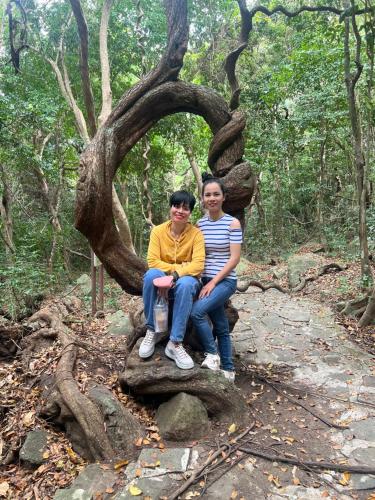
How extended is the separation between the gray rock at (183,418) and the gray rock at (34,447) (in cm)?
91

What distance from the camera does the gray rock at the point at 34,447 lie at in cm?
282

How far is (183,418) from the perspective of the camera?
9.91ft

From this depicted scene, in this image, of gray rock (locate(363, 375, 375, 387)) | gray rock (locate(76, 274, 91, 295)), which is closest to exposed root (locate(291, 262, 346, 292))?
gray rock (locate(363, 375, 375, 387))

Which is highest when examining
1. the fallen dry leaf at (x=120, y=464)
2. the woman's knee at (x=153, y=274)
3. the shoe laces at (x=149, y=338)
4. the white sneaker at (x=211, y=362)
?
the woman's knee at (x=153, y=274)

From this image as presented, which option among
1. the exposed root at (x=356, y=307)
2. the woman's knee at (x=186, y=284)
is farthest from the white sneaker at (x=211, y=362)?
the exposed root at (x=356, y=307)

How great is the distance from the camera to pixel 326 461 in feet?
9.09

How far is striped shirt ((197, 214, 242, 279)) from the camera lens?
11.4 ft

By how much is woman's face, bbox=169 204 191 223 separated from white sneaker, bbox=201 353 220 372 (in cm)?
127

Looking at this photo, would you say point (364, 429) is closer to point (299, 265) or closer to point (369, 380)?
point (369, 380)

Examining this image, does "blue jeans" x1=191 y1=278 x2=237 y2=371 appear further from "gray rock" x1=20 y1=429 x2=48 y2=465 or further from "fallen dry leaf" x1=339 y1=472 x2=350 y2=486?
"gray rock" x1=20 y1=429 x2=48 y2=465

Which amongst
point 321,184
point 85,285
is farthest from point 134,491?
point 321,184

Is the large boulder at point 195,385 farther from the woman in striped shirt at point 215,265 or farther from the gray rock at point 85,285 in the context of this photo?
the gray rock at point 85,285

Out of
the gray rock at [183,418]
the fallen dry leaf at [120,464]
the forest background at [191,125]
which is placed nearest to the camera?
the fallen dry leaf at [120,464]

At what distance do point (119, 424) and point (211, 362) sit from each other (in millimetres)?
959
